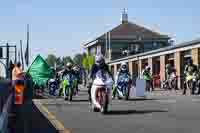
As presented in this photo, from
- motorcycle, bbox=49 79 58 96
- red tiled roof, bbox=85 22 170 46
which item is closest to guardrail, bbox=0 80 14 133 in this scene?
motorcycle, bbox=49 79 58 96

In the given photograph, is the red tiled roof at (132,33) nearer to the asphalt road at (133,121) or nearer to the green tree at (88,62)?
the green tree at (88,62)

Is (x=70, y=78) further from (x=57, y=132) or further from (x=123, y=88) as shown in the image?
(x=57, y=132)

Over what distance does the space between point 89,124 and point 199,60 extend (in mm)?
25775

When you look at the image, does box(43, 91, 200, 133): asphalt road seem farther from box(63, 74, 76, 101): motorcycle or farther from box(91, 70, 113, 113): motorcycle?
box(63, 74, 76, 101): motorcycle

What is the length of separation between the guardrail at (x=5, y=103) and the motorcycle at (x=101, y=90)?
503 cm

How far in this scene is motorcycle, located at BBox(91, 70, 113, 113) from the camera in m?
15.6

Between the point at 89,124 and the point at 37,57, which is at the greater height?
the point at 37,57

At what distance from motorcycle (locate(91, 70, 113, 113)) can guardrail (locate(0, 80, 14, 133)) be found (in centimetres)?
503

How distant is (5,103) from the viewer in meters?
9.38

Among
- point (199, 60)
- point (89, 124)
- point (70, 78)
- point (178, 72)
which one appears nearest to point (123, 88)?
point (70, 78)

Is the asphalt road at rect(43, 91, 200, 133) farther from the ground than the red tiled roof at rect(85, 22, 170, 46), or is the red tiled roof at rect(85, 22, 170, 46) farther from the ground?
the red tiled roof at rect(85, 22, 170, 46)

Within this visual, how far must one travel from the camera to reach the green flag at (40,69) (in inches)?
1128

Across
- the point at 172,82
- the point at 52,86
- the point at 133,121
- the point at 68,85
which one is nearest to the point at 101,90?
the point at 133,121

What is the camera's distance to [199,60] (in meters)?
37.2
